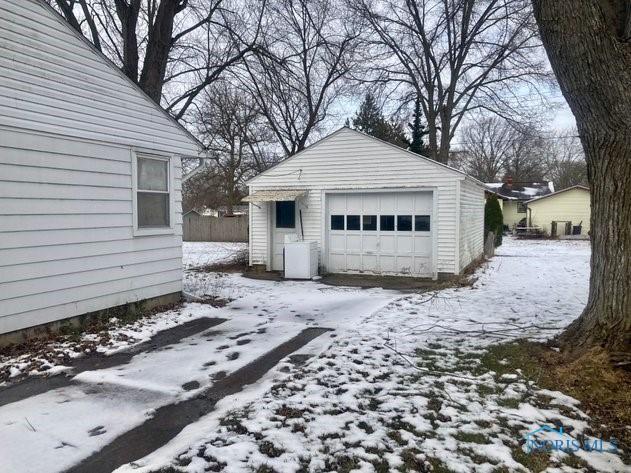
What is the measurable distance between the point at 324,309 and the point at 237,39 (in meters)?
9.68

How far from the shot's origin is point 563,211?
3088 centimetres

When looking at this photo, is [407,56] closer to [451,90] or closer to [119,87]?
[451,90]

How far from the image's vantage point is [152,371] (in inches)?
177

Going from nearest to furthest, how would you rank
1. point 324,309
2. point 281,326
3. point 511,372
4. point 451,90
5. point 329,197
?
point 511,372 → point 281,326 → point 324,309 → point 329,197 → point 451,90

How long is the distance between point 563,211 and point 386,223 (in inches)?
998

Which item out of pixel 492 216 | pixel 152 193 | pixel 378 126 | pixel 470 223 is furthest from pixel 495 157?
pixel 152 193

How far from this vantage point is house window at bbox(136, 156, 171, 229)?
272 inches

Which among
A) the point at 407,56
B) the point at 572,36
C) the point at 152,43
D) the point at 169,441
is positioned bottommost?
the point at 169,441

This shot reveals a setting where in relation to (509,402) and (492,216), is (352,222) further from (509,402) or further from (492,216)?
(492,216)

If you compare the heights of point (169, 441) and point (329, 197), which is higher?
point (329, 197)

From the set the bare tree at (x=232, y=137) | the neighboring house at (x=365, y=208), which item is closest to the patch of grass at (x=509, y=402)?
the neighboring house at (x=365, y=208)

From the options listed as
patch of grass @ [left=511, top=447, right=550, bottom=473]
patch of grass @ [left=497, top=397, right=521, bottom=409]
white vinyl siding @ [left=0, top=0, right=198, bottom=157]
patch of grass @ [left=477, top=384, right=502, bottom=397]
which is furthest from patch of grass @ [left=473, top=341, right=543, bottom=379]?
white vinyl siding @ [left=0, top=0, right=198, bottom=157]

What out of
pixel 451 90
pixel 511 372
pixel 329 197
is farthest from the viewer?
pixel 451 90

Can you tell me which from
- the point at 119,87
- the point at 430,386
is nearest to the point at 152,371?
the point at 430,386
